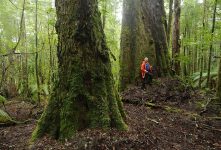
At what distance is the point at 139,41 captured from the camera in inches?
424

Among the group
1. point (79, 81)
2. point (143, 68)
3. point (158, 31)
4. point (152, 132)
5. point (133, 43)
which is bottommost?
point (152, 132)

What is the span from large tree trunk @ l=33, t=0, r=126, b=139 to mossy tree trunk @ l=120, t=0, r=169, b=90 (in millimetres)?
5948

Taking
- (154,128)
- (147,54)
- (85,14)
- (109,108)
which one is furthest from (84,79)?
(147,54)

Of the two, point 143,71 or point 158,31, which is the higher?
point 158,31

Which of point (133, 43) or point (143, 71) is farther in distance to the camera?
point (133, 43)

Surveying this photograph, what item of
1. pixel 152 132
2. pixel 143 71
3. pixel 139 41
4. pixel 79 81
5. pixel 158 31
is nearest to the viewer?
pixel 79 81

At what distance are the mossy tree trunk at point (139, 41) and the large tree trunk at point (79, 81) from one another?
5.95 metres

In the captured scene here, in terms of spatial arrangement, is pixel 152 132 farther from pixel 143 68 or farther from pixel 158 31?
pixel 158 31

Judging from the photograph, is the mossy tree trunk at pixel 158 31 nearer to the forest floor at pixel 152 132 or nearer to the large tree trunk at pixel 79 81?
the forest floor at pixel 152 132

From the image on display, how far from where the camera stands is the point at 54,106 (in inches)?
178

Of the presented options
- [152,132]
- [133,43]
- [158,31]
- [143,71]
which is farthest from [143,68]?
[152,132]

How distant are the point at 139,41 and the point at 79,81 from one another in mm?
6812

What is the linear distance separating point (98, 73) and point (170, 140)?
1867 mm

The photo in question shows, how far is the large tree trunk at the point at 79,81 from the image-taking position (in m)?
4.39
